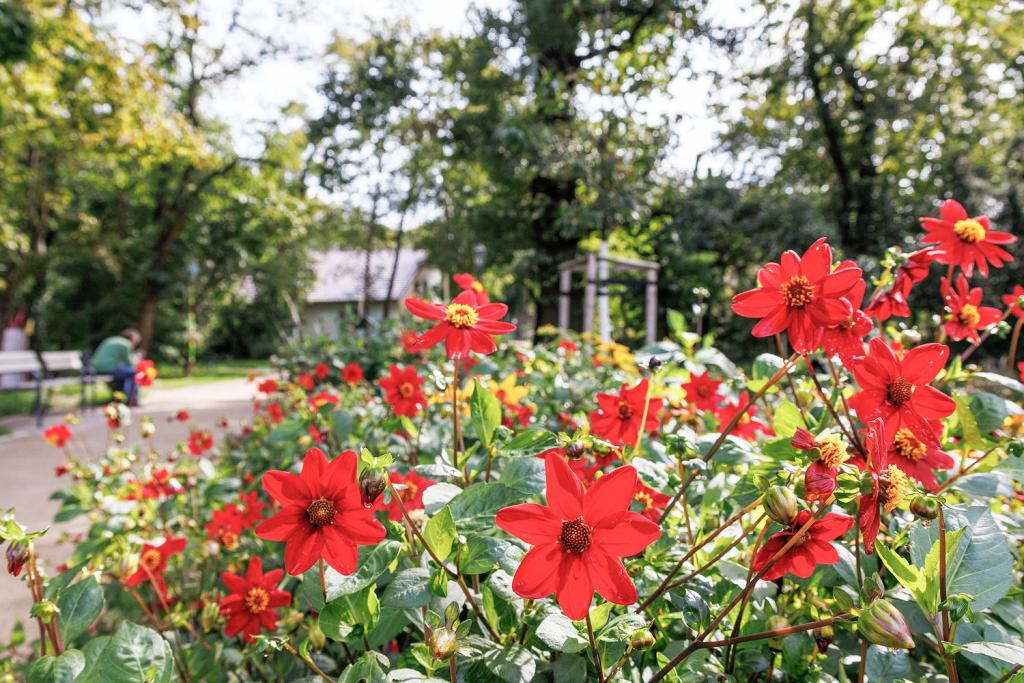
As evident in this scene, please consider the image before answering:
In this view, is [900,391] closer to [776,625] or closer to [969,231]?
[776,625]

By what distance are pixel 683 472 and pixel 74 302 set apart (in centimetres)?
2186

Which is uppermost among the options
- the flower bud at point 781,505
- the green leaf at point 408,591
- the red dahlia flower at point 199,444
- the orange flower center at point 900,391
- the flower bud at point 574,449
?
the orange flower center at point 900,391

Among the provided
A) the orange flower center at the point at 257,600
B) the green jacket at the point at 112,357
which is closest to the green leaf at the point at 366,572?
the orange flower center at the point at 257,600

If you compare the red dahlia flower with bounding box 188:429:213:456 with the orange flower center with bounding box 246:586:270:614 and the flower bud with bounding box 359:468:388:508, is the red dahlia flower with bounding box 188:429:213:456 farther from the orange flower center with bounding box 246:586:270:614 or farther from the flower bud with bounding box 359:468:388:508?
the flower bud with bounding box 359:468:388:508

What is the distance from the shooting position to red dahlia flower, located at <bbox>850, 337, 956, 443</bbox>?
638 millimetres

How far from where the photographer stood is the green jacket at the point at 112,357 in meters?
7.83

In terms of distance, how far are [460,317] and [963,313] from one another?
890 millimetres

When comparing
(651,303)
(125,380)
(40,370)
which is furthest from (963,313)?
(125,380)

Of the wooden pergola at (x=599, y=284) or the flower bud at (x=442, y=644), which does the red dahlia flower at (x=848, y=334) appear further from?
the wooden pergola at (x=599, y=284)

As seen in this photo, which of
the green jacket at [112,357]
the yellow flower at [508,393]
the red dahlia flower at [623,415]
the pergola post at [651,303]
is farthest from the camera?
the green jacket at [112,357]

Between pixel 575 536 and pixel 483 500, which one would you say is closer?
pixel 575 536

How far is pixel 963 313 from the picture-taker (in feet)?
3.30

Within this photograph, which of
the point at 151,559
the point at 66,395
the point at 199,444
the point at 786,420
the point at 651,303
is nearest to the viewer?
the point at 786,420

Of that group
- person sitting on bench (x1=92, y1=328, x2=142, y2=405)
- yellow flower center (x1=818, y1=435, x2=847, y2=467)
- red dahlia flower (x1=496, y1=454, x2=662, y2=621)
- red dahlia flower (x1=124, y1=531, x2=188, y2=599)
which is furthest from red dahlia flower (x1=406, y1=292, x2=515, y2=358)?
person sitting on bench (x1=92, y1=328, x2=142, y2=405)
